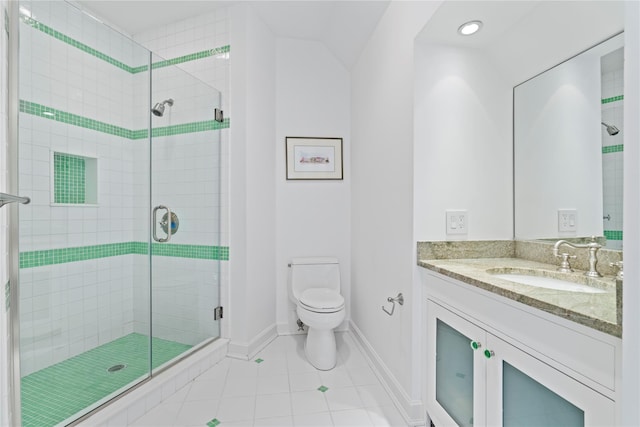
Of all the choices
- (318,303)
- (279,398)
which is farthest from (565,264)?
(279,398)

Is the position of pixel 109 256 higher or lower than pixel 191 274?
higher

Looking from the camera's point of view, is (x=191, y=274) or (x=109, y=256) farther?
(x=191, y=274)

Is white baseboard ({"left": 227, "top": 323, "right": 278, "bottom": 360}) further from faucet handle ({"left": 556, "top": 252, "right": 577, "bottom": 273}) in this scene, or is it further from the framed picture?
faucet handle ({"left": 556, "top": 252, "right": 577, "bottom": 273})

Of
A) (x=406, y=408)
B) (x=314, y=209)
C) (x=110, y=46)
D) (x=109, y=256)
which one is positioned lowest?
(x=406, y=408)

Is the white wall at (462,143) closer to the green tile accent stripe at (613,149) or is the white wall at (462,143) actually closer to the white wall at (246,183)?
the green tile accent stripe at (613,149)

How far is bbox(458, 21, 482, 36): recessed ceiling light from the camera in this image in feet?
4.47

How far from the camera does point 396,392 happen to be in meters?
1.67

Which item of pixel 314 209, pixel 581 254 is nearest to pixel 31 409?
pixel 314 209

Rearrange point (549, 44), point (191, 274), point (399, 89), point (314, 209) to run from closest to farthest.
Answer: point (549, 44)
point (399, 89)
point (191, 274)
point (314, 209)

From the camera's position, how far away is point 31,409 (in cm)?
131

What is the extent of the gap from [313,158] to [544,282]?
193 centimetres

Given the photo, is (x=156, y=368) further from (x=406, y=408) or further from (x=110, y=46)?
(x=110, y=46)

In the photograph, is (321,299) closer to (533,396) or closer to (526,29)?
(533,396)

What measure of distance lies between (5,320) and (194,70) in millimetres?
1992
